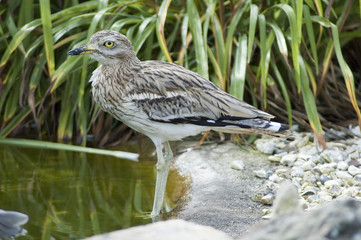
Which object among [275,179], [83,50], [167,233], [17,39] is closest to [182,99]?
[83,50]

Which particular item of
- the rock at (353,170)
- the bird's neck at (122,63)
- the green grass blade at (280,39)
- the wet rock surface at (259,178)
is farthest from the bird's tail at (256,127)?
the green grass blade at (280,39)

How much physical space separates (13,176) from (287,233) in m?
3.41

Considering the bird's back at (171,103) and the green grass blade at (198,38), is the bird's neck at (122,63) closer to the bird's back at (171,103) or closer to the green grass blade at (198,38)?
the bird's back at (171,103)

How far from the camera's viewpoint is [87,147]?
5.82 metres

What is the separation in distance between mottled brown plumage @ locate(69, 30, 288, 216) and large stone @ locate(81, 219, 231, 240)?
1.68 metres

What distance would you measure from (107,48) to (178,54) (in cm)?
143

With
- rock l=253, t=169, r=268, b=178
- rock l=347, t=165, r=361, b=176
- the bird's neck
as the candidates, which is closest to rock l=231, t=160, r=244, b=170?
rock l=253, t=169, r=268, b=178

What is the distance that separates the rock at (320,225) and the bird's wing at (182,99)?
2.16 meters

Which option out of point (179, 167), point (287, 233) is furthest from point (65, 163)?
point (287, 233)

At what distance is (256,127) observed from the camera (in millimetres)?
4281

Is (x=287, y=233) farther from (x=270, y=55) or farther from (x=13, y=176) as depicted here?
(x=270, y=55)

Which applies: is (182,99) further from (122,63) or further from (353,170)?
(353,170)

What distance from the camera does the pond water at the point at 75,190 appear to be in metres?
4.16

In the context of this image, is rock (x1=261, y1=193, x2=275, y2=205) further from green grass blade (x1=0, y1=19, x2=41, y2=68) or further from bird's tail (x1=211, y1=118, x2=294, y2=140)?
green grass blade (x1=0, y1=19, x2=41, y2=68)
